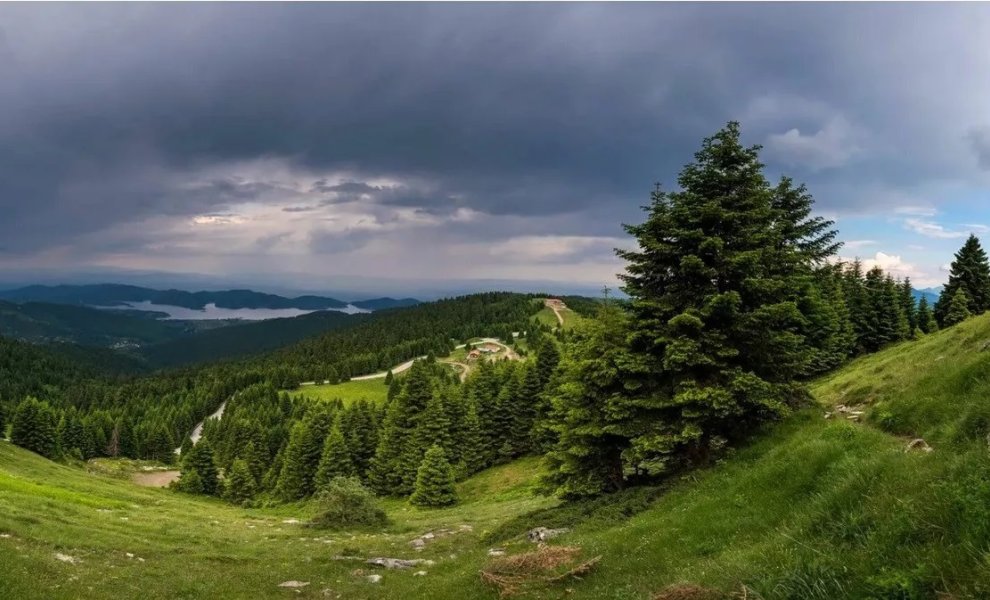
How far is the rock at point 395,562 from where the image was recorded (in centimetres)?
2361

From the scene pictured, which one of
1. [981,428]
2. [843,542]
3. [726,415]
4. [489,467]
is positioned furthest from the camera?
[489,467]

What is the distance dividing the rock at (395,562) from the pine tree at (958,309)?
6559cm

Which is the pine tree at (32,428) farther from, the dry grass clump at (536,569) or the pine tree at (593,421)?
the dry grass clump at (536,569)

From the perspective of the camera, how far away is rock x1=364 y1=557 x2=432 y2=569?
77.5ft

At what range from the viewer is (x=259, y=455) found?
102188 mm

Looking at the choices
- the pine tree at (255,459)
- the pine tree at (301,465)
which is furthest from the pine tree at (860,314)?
the pine tree at (255,459)

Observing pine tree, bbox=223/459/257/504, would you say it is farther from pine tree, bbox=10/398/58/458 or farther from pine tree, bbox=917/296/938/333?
pine tree, bbox=917/296/938/333

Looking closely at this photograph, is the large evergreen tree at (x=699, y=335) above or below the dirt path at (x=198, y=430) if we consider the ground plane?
above

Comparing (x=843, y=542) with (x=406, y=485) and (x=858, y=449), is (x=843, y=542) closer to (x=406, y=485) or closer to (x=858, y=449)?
(x=858, y=449)

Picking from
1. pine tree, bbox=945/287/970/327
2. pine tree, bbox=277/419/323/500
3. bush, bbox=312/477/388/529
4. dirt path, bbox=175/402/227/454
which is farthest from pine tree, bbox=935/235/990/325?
dirt path, bbox=175/402/227/454

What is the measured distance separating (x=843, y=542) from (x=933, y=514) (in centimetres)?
193

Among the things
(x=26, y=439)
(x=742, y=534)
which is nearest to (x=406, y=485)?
(x=742, y=534)

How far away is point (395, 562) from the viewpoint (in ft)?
79.1

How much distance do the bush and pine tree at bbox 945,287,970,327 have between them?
65252mm
